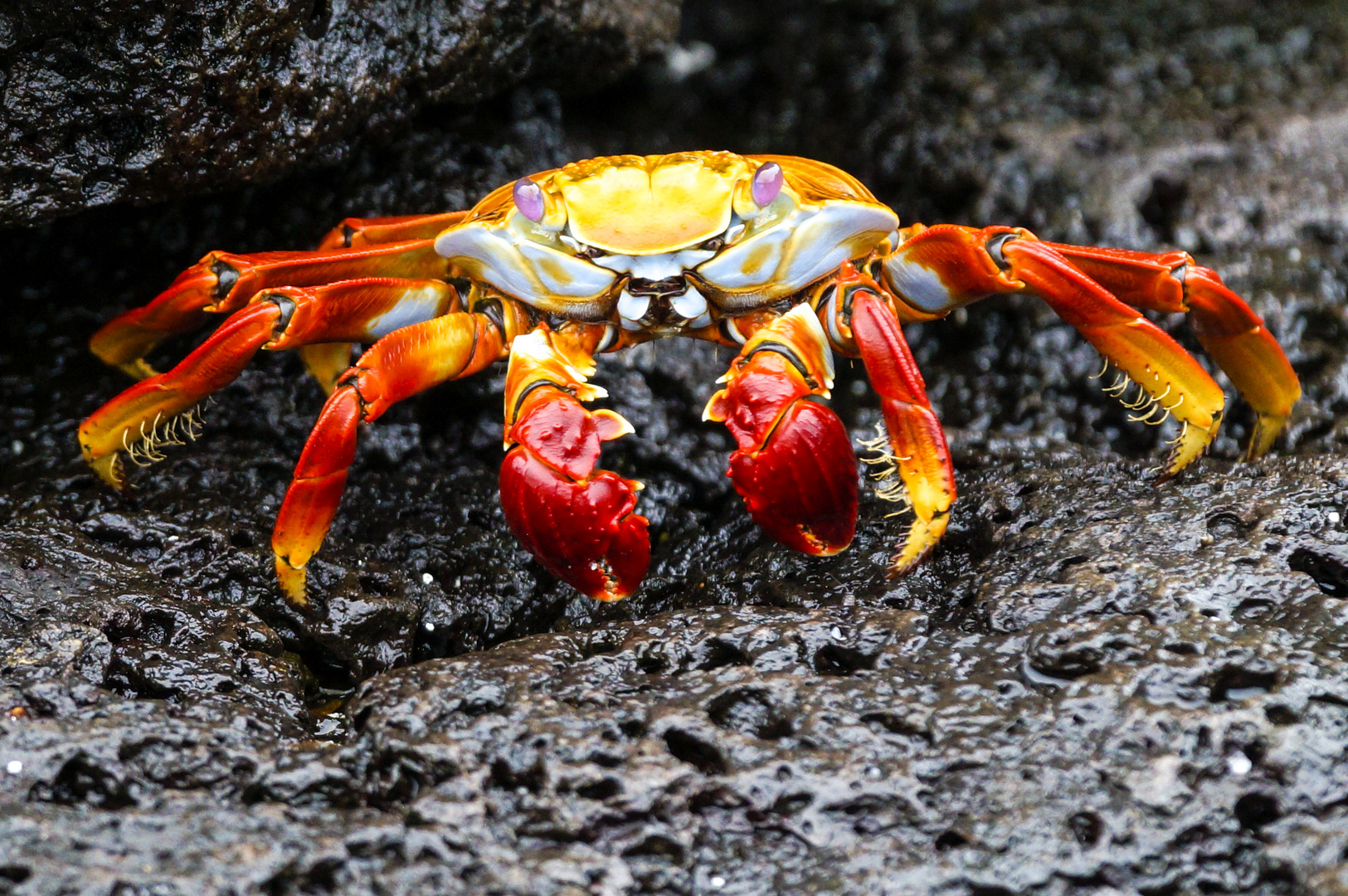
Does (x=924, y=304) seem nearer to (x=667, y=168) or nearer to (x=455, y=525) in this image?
(x=667, y=168)

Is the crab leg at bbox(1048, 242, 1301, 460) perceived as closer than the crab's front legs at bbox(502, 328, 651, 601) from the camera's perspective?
No

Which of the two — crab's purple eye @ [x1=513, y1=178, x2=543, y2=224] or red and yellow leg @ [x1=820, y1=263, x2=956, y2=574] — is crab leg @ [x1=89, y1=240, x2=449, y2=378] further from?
red and yellow leg @ [x1=820, y1=263, x2=956, y2=574]

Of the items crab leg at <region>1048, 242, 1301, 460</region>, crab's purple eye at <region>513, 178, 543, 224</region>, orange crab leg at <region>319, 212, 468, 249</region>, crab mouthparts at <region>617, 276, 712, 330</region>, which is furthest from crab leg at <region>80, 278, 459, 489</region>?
crab leg at <region>1048, 242, 1301, 460</region>

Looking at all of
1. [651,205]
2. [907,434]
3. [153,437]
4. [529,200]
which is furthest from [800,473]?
[153,437]

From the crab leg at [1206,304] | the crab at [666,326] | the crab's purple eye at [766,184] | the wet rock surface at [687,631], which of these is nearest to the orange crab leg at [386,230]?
the crab at [666,326]

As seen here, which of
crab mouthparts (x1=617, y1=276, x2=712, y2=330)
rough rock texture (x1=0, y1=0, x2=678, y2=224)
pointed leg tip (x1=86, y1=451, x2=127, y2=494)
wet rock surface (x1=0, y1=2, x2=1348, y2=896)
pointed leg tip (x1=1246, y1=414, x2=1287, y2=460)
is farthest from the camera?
pointed leg tip (x1=1246, y1=414, x2=1287, y2=460)

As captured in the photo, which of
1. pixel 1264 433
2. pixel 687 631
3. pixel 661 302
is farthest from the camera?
pixel 1264 433

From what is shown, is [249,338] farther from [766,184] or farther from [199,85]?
[766,184]
